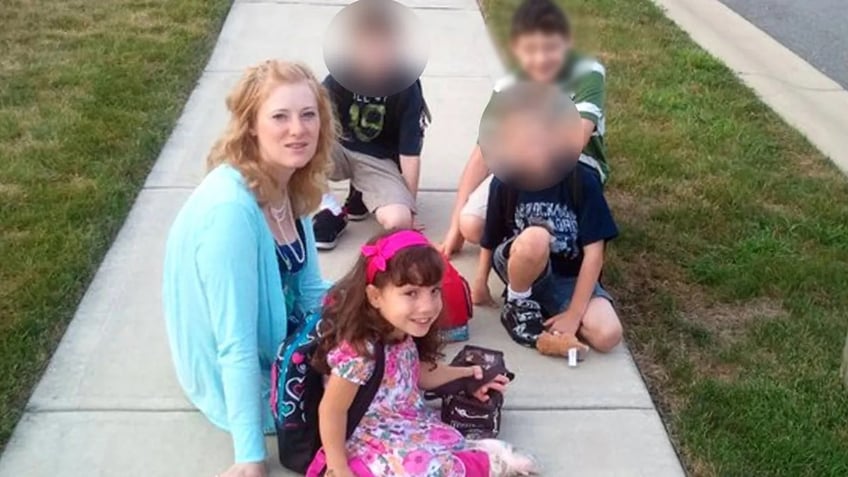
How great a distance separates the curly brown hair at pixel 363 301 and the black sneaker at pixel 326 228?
147 cm

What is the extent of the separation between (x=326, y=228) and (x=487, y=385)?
1.38m

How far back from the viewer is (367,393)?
9.66 feet

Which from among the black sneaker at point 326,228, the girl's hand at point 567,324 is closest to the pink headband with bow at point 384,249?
the girl's hand at point 567,324

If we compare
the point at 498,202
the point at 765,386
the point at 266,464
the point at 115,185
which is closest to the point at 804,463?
the point at 765,386

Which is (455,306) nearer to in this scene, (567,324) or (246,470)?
(567,324)

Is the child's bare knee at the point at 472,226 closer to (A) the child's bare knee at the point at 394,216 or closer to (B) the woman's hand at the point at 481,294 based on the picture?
(B) the woman's hand at the point at 481,294

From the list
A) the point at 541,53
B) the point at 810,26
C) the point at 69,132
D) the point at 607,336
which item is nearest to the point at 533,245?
the point at 607,336

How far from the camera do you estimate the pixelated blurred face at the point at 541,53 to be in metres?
3.36

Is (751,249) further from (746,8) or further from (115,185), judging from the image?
(746,8)

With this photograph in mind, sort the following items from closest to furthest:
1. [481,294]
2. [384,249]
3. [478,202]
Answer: [384,249] < [481,294] < [478,202]

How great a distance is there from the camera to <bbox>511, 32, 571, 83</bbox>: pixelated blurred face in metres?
3.36

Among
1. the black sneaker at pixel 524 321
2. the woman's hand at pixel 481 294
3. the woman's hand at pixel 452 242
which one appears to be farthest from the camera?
the woman's hand at pixel 452 242

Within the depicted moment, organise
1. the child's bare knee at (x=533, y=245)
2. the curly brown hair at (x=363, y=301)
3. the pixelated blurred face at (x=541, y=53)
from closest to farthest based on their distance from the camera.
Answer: the curly brown hair at (x=363, y=301), the pixelated blurred face at (x=541, y=53), the child's bare knee at (x=533, y=245)

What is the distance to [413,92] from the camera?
442 cm
